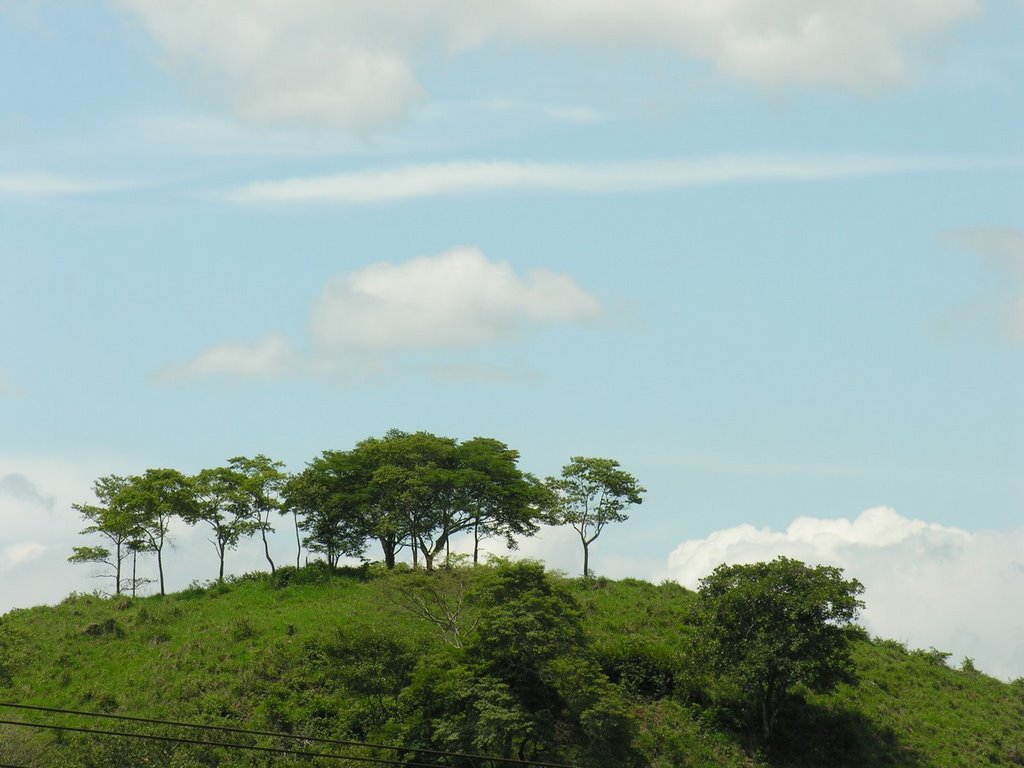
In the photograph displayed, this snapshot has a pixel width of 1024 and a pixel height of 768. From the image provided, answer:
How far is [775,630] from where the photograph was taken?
62.1 metres

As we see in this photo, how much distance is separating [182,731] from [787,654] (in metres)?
30.3

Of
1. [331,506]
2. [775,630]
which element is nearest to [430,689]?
[775,630]

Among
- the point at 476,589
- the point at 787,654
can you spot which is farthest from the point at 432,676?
the point at 787,654

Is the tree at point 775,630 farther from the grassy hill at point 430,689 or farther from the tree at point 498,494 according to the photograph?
the tree at point 498,494

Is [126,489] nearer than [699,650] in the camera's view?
No

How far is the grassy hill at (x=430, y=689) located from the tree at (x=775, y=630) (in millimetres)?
1921

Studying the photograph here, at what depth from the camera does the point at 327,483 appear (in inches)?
3529

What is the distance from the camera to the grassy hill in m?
58.0

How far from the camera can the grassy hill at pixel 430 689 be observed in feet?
190

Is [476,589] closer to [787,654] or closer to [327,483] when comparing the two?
[787,654]

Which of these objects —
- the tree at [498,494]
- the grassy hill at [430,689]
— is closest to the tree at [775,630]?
the grassy hill at [430,689]

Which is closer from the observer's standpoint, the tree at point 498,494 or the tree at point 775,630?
the tree at point 775,630

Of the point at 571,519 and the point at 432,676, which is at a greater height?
the point at 571,519

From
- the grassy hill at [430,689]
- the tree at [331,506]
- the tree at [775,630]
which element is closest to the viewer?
the grassy hill at [430,689]
